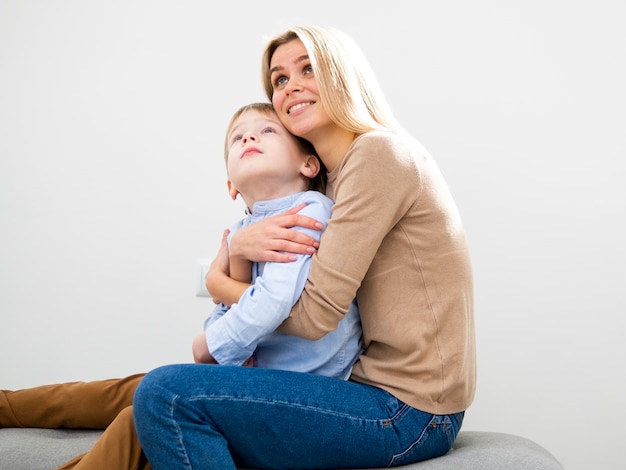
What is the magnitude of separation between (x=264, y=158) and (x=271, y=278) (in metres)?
0.28

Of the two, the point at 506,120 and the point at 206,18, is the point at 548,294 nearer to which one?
the point at 506,120

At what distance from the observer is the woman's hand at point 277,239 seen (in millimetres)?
1383

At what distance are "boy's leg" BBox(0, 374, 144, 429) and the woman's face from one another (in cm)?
77

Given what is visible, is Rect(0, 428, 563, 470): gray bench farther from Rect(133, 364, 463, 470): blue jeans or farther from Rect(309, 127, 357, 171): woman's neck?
Rect(309, 127, 357, 171): woman's neck

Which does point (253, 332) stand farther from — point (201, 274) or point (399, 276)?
point (201, 274)

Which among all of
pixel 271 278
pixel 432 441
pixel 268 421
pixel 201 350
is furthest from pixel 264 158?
pixel 432 441

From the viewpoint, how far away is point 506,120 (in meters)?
2.20

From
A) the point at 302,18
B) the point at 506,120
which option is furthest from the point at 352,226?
the point at 302,18

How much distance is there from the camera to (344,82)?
1.50 meters

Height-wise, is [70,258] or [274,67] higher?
[274,67]

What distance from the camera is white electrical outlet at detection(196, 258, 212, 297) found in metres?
2.37

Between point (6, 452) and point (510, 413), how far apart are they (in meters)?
1.41

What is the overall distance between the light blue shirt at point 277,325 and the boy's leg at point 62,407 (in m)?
0.47

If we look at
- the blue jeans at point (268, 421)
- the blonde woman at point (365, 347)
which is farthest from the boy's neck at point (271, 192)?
the blue jeans at point (268, 421)
